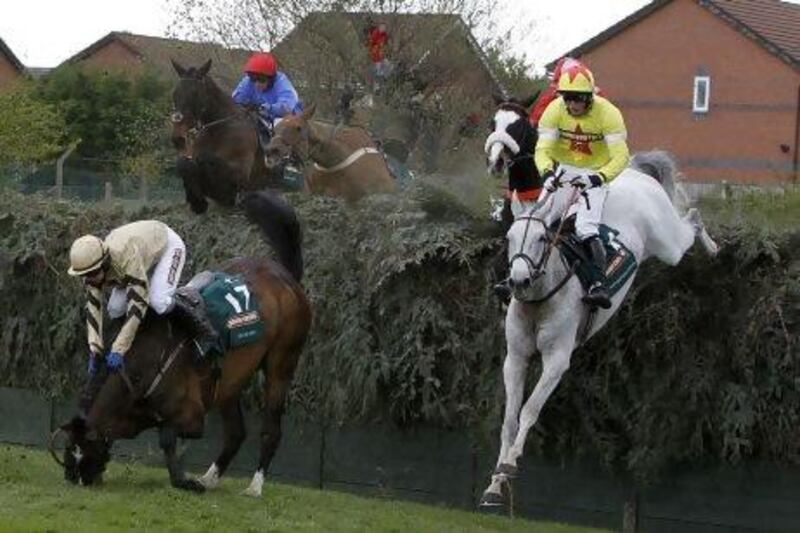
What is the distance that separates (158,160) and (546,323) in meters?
23.4

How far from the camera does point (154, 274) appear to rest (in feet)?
36.8

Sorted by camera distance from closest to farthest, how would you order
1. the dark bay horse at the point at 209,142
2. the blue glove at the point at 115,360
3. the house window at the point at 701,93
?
the blue glove at the point at 115,360 → the dark bay horse at the point at 209,142 → the house window at the point at 701,93

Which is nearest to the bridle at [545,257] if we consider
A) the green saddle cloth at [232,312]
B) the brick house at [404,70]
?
the green saddle cloth at [232,312]

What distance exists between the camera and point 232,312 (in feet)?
38.7

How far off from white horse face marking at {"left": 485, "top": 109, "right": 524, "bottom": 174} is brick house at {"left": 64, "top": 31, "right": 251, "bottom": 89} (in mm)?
12971

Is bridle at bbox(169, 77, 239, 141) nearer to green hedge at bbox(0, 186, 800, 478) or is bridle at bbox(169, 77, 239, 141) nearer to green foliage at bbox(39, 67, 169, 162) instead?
green hedge at bbox(0, 186, 800, 478)

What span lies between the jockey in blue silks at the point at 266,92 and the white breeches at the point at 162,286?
16.8ft

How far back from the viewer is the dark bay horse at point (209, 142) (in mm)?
15375

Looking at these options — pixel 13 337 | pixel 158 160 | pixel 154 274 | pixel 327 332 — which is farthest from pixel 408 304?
pixel 158 160

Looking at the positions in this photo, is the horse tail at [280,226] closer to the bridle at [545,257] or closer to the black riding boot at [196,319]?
the black riding boot at [196,319]

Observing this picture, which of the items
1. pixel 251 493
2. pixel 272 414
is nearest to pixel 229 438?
pixel 272 414

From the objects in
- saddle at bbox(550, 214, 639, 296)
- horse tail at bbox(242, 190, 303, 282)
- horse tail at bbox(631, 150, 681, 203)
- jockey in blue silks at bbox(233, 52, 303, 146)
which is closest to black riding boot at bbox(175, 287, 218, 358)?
horse tail at bbox(242, 190, 303, 282)

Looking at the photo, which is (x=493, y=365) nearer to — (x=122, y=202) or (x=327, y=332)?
(x=327, y=332)

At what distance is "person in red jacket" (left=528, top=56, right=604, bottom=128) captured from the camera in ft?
41.4
